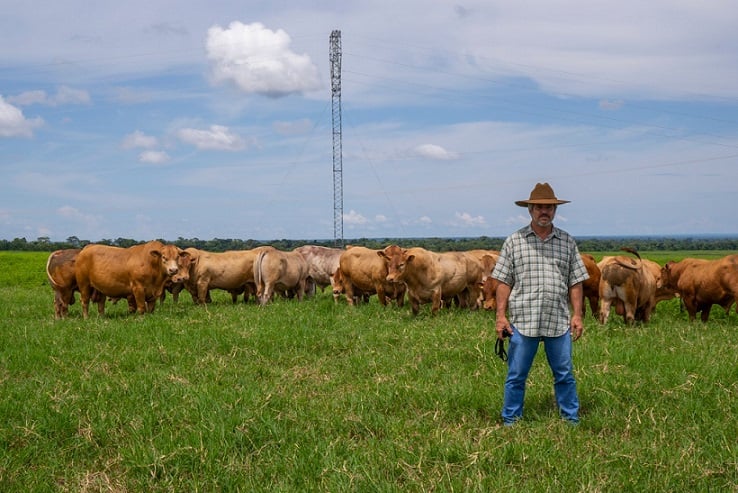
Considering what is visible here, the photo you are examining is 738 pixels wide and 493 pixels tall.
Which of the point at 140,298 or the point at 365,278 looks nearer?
the point at 140,298

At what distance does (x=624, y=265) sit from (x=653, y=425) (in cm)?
739

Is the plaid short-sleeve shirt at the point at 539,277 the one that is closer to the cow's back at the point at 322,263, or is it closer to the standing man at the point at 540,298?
the standing man at the point at 540,298

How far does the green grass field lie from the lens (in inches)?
233

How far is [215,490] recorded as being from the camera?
5.79 metres

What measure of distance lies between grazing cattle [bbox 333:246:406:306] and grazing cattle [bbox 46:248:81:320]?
6.68m

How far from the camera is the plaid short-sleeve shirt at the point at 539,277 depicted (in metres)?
6.97

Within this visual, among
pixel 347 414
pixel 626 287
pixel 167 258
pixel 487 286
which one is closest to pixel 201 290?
pixel 167 258

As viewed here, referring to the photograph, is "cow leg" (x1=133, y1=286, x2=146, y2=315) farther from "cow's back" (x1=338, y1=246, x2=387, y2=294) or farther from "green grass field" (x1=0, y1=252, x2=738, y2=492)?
"cow's back" (x1=338, y1=246, x2=387, y2=294)

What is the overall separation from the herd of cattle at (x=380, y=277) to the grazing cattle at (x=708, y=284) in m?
0.02

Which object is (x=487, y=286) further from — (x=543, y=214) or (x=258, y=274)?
(x=543, y=214)

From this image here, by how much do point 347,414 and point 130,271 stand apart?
31.3ft

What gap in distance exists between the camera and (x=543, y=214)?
7.05m

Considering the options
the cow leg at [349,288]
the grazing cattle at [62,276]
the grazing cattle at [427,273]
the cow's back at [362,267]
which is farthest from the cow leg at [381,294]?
the grazing cattle at [62,276]

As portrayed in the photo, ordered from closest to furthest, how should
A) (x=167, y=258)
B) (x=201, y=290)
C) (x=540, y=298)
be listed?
(x=540, y=298)
(x=167, y=258)
(x=201, y=290)
